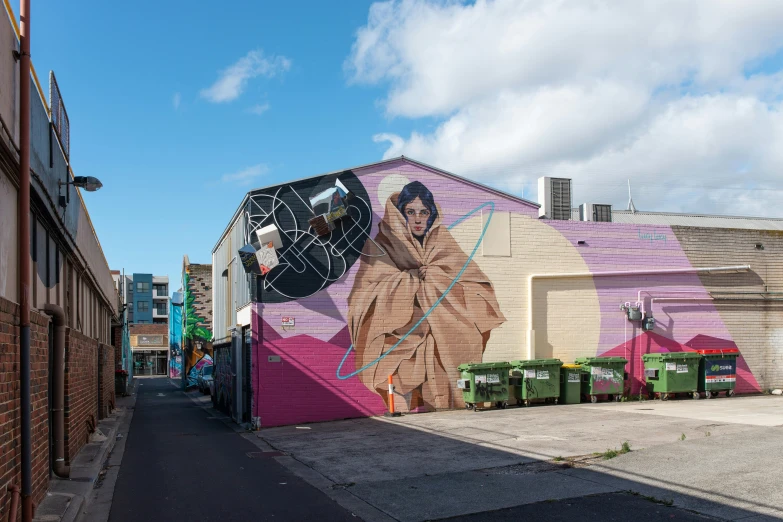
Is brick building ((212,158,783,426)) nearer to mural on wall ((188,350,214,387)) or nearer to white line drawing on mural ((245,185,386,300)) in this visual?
white line drawing on mural ((245,185,386,300))

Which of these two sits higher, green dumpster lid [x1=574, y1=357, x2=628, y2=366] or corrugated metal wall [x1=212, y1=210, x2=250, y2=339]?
corrugated metal wall [x1=212, y1=210, x2=250, y2=339]

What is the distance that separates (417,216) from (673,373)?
8.61m

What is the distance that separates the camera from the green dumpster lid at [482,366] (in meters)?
18.4

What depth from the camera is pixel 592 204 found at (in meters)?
24.3

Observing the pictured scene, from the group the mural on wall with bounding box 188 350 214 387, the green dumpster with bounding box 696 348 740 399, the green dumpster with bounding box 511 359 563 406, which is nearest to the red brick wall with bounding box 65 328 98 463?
the green dumpster with bounding box 511 359 563 406

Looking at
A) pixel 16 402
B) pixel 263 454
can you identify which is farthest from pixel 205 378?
pixel 16 402

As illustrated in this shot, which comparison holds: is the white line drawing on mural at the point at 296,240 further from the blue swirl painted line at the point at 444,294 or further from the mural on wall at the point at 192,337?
the mural on wall at the point at 192,337

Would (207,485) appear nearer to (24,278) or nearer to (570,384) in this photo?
(24,278)

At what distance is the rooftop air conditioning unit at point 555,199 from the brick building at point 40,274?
42.6ft

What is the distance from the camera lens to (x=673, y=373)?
65.5ft

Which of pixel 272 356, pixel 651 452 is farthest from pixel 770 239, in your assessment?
pixel 272 356

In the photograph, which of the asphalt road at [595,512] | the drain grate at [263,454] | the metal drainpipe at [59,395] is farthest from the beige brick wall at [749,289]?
the metal drainpipe at [59,395]

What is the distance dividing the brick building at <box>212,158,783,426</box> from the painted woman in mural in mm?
32

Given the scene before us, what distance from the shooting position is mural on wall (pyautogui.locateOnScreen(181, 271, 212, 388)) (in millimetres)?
38469
